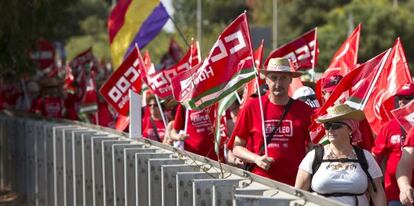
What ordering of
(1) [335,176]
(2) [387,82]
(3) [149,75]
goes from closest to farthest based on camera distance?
(1) [335,176] < (2) [387,82] < (3) [149,75]

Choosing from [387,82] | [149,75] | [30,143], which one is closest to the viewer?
[387,82]

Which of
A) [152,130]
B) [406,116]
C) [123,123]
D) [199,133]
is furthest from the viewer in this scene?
[123,123]

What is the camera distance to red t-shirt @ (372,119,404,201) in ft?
31.6

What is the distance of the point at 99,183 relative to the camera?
493 inches

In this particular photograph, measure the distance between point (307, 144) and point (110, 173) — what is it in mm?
2966

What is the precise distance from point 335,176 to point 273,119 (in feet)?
5.12

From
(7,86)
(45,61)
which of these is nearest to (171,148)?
(7,86)

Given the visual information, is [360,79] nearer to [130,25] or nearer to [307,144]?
[307,144]

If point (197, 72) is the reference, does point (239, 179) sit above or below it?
below

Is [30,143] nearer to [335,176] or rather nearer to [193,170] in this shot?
[193,170]

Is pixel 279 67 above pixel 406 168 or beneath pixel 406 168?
above

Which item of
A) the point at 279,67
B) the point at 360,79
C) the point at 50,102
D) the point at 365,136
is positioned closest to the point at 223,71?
the point at 279,67

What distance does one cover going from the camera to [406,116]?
9898 mm

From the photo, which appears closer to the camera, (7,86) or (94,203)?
(94,203)
